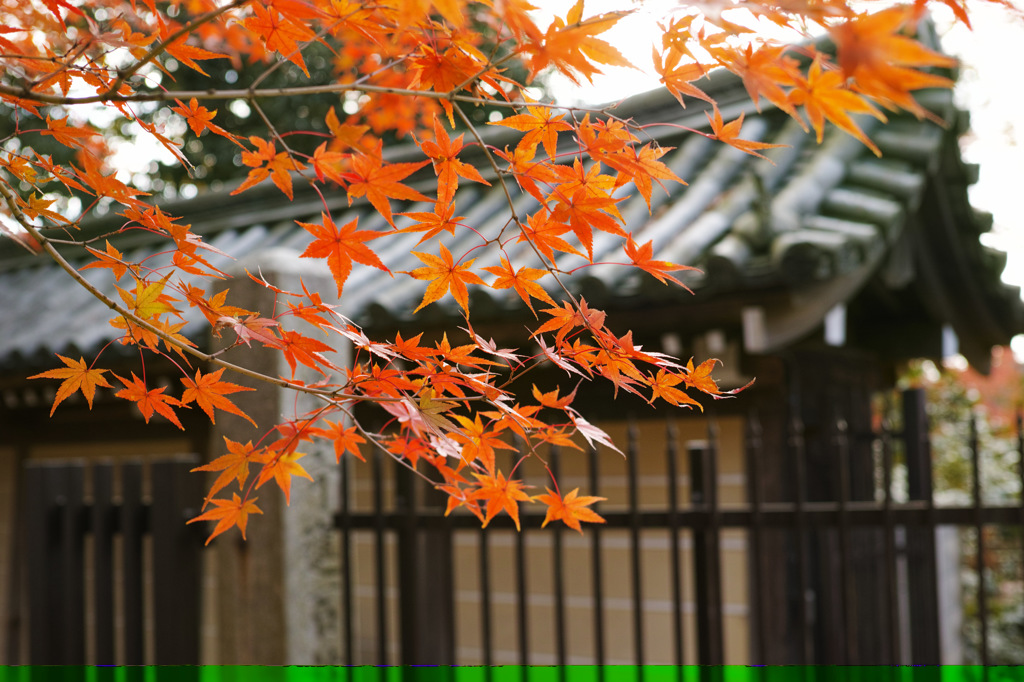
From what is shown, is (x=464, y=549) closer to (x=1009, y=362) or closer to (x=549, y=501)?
(x=549, y=501)

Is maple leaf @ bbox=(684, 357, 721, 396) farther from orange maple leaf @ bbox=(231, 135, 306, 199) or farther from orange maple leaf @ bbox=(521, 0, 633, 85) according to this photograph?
orange maple leaf @ bbox=(231, 135, 306, 199)

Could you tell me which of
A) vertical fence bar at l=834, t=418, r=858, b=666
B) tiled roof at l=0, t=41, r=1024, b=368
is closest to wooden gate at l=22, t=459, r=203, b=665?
tiled roof at l=0, t=41, r=1024, b=368

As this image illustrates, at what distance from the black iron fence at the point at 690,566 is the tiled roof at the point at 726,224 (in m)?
0.54

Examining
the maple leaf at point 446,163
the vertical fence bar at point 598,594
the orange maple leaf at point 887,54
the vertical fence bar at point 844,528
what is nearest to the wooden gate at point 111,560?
the vertical fence bar at point 598,594

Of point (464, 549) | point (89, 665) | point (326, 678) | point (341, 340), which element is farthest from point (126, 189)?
point (464, 549)

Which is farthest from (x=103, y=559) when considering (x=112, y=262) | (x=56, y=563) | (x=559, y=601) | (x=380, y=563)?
(x=112, y=262)

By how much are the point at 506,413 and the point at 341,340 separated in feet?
4.94

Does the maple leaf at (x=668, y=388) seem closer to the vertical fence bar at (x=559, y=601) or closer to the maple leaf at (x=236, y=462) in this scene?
the maple leaf at (x=236, y=462)

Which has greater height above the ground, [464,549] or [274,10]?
[274,10]

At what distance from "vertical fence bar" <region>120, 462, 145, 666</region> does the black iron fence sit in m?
0.68

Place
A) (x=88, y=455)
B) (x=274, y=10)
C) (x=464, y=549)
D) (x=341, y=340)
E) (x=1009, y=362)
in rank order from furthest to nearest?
(x=1009, y=362) < (x=88, y=455) < (x=464, y=549) < (x=341, y=340) < (x=274, y=10)

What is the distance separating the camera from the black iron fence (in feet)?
7.65

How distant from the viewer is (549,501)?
1.33 metres

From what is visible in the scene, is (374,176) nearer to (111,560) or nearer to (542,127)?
(542,127)
